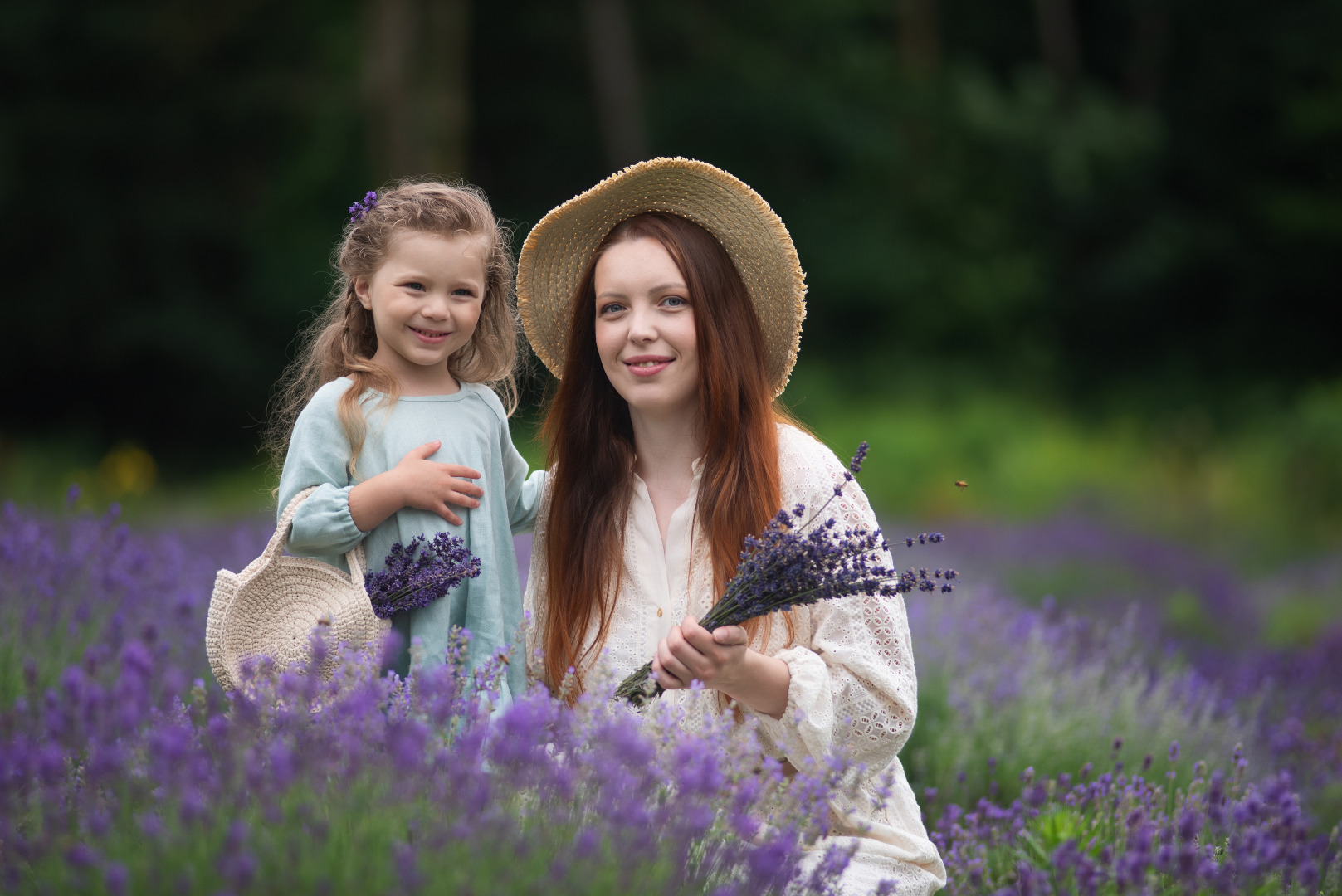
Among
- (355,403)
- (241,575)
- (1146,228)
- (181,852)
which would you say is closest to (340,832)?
(181,852)

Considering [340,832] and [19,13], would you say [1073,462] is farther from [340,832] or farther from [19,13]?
[19,13]

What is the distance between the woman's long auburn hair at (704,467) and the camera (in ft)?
8.22

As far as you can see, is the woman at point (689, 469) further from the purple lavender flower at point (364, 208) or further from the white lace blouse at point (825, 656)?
the purple lavender flower at point (364, 208)

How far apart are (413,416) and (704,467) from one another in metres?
0.64

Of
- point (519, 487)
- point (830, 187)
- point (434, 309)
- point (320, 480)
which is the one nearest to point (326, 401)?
point (320, 480)

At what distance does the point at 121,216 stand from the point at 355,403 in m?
15.2

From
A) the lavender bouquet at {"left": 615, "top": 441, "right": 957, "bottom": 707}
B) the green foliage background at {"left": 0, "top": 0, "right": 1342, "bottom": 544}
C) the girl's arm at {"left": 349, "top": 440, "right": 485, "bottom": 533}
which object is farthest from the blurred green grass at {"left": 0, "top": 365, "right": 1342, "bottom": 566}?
the lavender bouquet at {"left": 615, "top": 441, "right": 957, "bottom": 707}

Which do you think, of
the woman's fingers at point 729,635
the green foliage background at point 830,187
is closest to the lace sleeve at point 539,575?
the woman's fingers at point 729,635

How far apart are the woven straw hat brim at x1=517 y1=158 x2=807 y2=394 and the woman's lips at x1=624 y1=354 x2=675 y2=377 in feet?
1.04

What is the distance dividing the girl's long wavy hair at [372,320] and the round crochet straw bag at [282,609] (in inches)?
9.3

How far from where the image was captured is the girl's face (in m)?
2.39

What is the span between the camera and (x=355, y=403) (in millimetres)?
2371

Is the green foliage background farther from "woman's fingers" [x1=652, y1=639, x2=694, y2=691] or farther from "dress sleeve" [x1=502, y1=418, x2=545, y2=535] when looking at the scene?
"woman's fingers" [x1=652, y1=639, x2=694, y2=691]

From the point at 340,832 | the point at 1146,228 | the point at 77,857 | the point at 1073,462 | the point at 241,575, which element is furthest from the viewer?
the point at 1146,228
